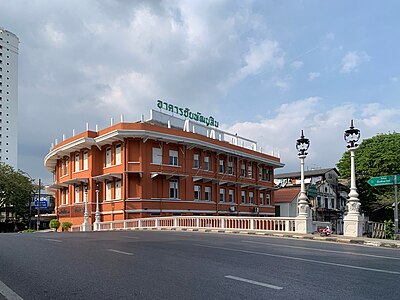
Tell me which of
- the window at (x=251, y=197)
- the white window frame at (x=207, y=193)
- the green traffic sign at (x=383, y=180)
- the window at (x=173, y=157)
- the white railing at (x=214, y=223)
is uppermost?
the window at (x=173, y=157)

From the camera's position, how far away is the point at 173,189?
3966cm

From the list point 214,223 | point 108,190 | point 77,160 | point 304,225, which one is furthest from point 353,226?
point 77,160

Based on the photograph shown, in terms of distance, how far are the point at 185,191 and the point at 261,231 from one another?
59.3ft

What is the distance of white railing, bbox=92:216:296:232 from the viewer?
23.4 m

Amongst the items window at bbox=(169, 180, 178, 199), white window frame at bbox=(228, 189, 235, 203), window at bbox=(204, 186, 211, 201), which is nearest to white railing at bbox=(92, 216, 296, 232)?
window at bbox=(169, 180, 178, 199)

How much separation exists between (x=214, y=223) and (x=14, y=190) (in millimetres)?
48779

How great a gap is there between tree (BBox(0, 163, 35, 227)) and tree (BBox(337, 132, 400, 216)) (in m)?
51.6

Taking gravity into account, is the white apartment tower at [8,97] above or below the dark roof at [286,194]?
above

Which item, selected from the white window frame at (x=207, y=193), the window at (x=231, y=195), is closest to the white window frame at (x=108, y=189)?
the white window frame at (x=207, y=193)

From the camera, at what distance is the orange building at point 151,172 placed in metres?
37.2

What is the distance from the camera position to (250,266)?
30.7 feet

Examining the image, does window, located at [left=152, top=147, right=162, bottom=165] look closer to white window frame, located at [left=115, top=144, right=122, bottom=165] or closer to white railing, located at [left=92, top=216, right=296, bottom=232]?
white window frame, located at [left=115, top=144, right=122, bottom=165]

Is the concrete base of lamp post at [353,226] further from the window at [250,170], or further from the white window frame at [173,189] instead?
the window at [250,170]

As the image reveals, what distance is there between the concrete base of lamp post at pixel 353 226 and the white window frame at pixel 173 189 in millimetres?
21718
